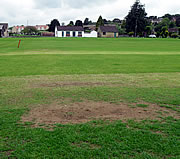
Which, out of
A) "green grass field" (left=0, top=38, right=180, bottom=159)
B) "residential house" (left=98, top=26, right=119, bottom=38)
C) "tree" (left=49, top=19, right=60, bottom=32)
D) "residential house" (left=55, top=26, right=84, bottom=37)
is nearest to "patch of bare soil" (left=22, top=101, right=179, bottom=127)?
"green grass field" (left=0, top=38, right=180, bottom=159)

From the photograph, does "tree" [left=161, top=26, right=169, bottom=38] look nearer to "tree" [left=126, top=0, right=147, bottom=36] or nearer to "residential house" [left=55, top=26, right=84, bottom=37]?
"tree" [left=126, top=0, right=147, bottom=36]

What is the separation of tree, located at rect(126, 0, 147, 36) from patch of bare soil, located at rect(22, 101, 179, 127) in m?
112

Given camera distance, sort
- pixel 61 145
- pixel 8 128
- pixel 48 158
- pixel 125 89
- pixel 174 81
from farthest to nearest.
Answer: pixel 174 81, pixel 125 89, pixel 8 128, pixel 61 145, pixel 48 158

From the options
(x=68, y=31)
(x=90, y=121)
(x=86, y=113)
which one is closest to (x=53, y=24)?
(x=68, y=31)

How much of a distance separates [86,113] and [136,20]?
372ft

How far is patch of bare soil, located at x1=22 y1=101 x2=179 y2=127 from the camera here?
5949mm

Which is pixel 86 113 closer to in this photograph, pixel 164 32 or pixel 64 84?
pixel 64 84

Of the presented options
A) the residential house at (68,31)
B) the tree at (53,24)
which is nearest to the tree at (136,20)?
the residential house at (68,31)

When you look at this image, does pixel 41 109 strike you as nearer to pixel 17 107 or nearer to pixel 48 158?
pixel 17 107

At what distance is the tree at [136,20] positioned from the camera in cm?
11462

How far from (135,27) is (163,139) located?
115 metres

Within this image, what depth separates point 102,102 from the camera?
744 cm

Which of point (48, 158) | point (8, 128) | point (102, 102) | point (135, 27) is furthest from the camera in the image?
point (135, 27)

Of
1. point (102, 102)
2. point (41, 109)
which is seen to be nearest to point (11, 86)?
point (41, 109)
